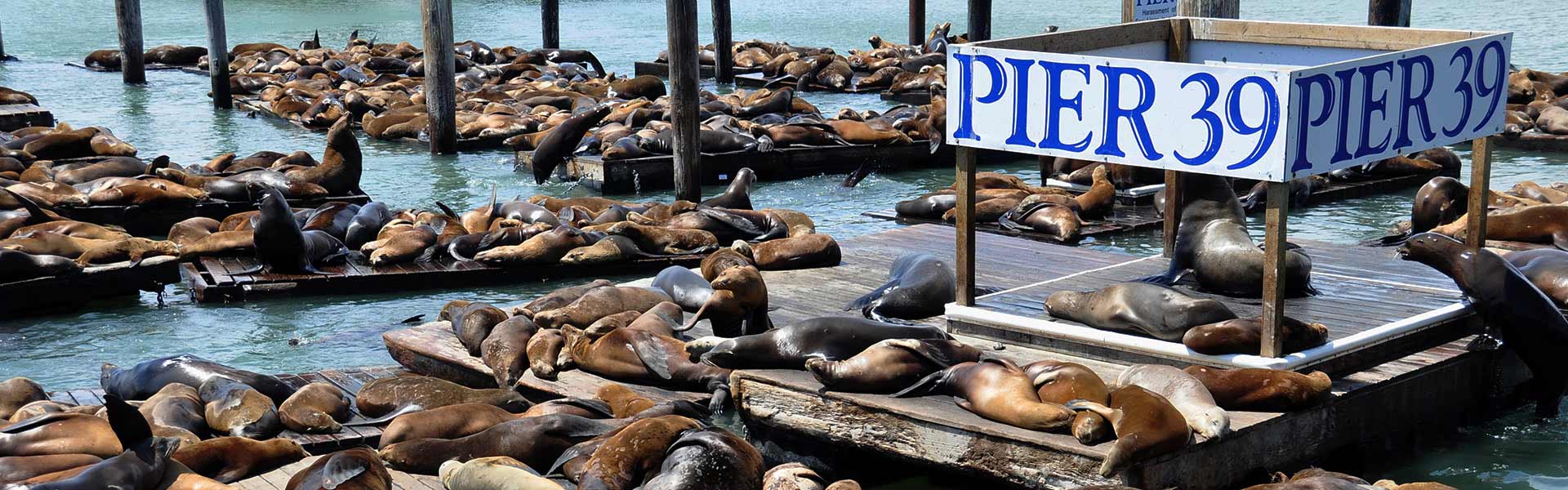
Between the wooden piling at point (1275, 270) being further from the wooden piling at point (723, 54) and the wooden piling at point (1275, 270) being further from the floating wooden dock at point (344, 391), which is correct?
the wooden piling at point (723, 54)

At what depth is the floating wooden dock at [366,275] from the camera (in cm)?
841

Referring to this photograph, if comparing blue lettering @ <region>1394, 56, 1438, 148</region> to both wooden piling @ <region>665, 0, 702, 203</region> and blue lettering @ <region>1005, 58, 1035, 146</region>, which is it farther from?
wooden piling @ <region>665, 0, 702, 203</region>

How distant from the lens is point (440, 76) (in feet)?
45.9

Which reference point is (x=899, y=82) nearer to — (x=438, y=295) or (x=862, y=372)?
(x=438, y=295)

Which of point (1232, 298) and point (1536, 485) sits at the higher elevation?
point (1232, 298)

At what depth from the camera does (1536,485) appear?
506 centimetres

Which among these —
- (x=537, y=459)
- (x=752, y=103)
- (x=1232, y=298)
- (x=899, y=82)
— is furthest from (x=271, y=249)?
(x=899, y=82)

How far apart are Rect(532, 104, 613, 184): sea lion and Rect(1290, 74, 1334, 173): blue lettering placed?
8989 millimetres

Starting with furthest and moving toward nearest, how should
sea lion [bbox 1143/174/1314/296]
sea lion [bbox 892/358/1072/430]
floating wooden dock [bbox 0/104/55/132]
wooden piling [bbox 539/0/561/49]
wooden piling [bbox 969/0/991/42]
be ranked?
wooden piling [bbox 539/0/561/49] < wooden piling [bbox 969/0/991/42] < floating wooden dock [bbox 0/104/55/132] < sea lion [bbox 1143/174/1314/296] < sea lion [bbox 892/358/1072/430]

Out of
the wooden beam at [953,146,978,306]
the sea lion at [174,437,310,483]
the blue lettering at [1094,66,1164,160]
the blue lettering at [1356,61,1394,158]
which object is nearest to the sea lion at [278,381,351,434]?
the sea lion at [174,437,310,483]

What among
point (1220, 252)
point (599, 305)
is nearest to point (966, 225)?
point (1220, 252)

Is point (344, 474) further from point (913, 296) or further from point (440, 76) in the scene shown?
point (440, 76)

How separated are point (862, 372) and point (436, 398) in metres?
1.63

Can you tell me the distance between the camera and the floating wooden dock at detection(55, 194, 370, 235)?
408 inches
